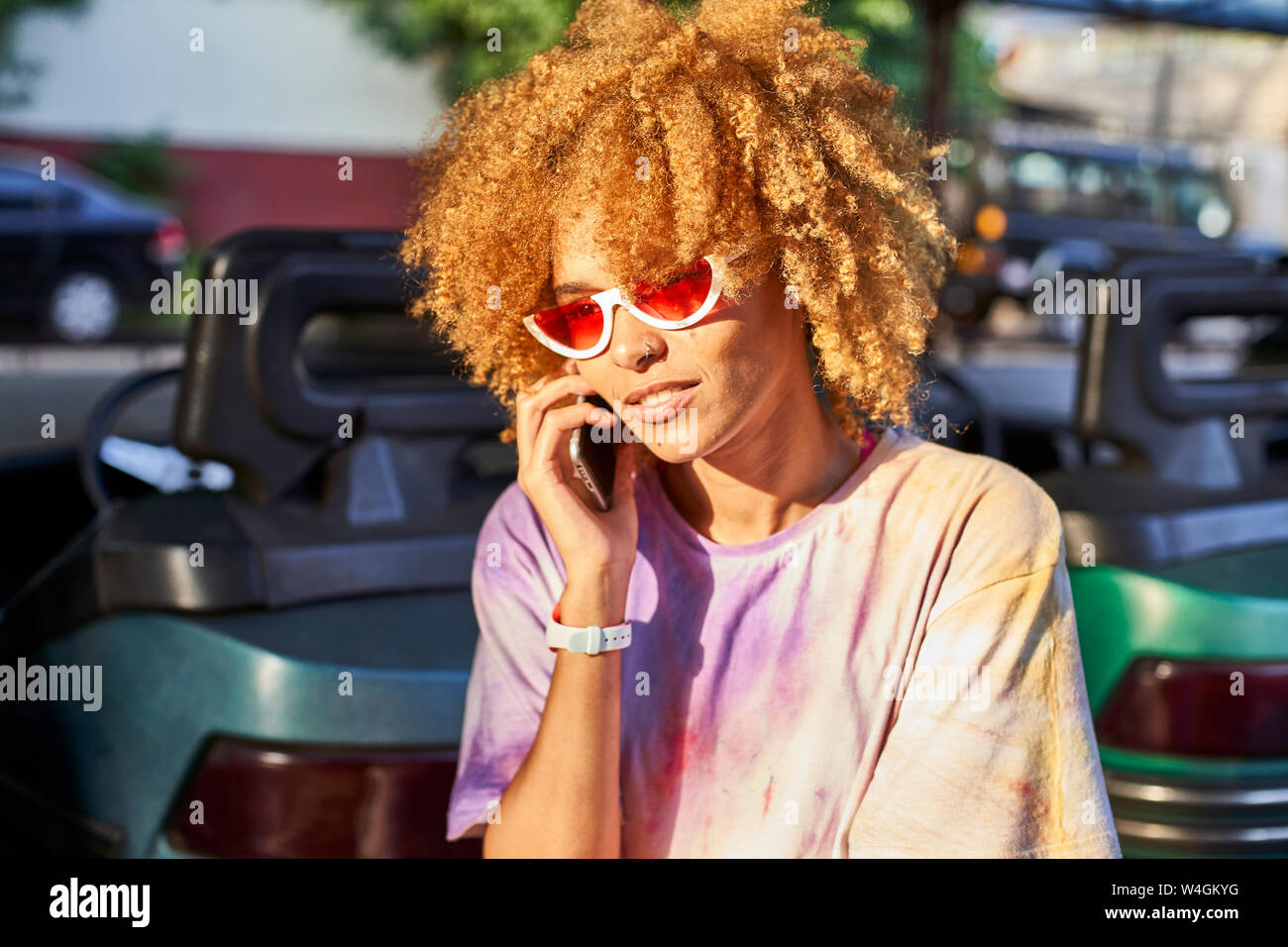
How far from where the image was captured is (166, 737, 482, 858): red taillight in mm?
1649

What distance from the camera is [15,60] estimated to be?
1855cm

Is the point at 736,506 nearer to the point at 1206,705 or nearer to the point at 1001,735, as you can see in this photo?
the point at 1001,735

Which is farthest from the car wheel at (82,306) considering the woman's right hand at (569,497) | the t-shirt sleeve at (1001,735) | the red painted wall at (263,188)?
the t-shirt sleeve at (1001,735)

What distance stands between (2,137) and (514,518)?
19809 mm

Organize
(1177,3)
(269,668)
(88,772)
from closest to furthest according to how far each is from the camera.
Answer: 1. (269,668)
2. (88,772)
3. (1177,3)

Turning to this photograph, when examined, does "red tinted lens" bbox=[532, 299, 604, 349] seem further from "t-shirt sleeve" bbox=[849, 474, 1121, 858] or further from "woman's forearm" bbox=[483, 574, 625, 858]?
"t-shirt sleeve" bbox=[849, 474, 1121, 858]

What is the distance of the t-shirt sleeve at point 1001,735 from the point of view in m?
1.31

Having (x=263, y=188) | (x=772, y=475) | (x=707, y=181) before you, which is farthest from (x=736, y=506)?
(x=263, y=188)

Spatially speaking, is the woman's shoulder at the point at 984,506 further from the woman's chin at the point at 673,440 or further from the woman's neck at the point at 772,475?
the woman's chin at the point at 673,440

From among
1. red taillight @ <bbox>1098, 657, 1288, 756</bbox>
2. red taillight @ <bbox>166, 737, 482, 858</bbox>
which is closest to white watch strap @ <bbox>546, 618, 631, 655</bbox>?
red taillight @ <bbox>166, 737, 482, 858</bbox>

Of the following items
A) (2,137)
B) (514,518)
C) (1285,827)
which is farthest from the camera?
(2,137)
